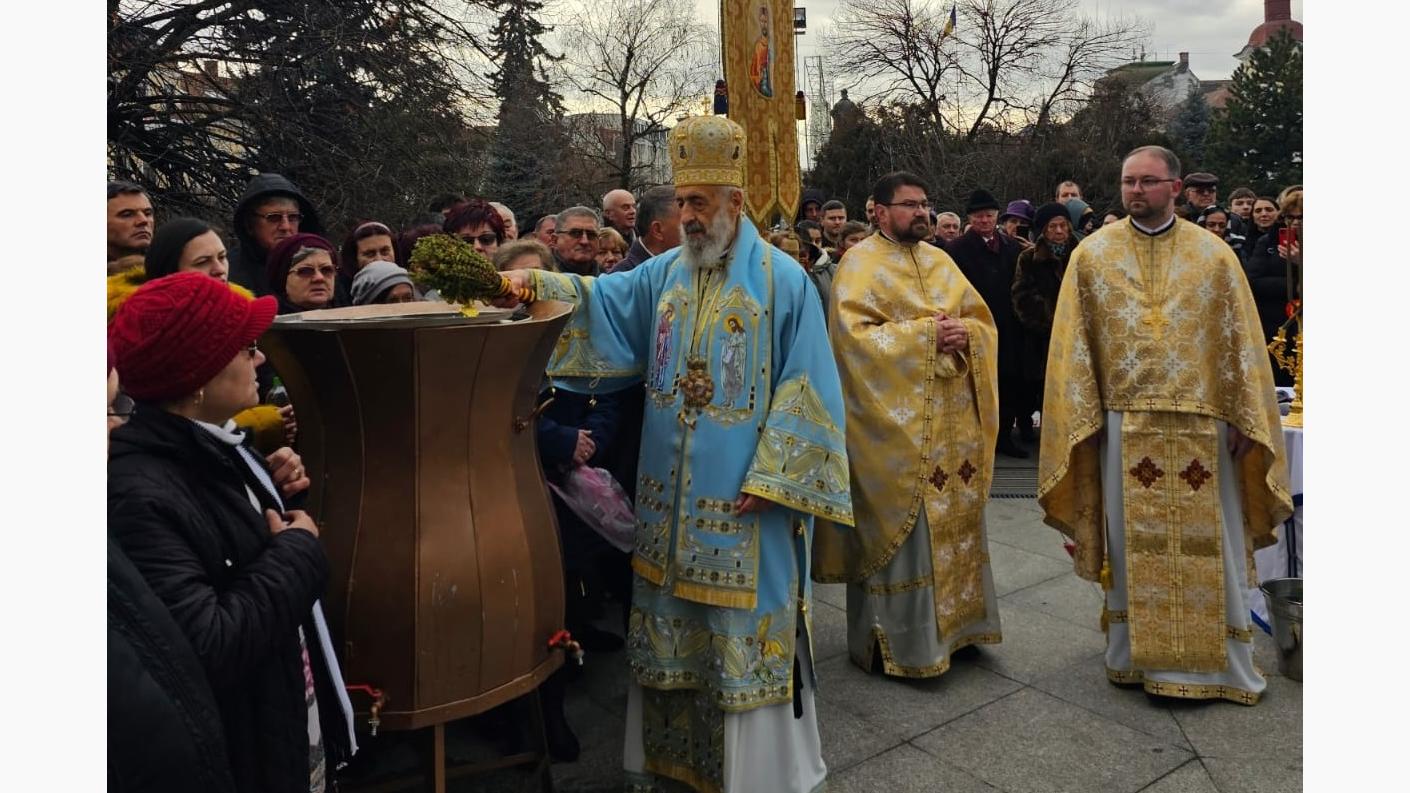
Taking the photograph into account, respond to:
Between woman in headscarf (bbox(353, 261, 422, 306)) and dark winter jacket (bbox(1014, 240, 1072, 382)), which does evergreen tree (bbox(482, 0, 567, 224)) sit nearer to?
dark winter jacket (bbox(1014, 240, 1072, 382))

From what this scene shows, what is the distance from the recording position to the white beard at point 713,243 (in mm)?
3025

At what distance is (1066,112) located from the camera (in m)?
24.9

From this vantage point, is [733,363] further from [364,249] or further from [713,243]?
[364,249]

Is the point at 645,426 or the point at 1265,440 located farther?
the point at 1265,440

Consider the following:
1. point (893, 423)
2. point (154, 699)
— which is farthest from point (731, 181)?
point (154, 699)

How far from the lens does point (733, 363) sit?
2959 mm

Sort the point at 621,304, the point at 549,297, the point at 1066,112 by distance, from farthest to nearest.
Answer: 1. the point at 1066,112
2. the point at 621,304
3. the point at 549,297

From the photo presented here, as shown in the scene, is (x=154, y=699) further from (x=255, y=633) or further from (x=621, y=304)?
(x=621, y=304)

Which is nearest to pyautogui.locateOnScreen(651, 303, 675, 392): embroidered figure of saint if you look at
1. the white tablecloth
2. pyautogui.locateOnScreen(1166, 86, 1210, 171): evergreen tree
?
the white tablecloth

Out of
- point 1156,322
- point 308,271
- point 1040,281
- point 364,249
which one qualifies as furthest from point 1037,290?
point 308,271

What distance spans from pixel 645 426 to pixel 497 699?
1.05 m

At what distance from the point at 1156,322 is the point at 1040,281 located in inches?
183

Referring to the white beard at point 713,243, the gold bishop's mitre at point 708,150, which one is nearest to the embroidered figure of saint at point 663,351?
the white beard at point 713,243

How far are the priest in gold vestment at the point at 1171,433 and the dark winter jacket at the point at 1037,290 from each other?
4.33 metres
